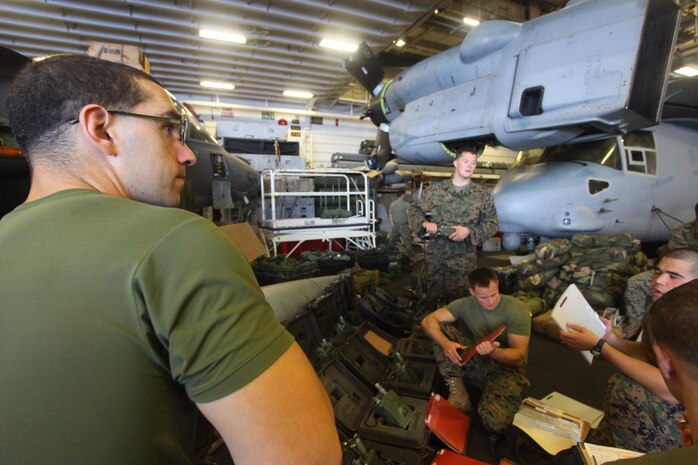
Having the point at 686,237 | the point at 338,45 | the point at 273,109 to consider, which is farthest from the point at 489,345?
the point at 273,109

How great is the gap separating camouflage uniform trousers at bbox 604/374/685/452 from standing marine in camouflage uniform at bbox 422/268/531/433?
1.67ft

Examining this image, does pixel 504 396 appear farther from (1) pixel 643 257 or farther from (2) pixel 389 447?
(1) pixel 643 257

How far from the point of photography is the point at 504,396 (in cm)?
216

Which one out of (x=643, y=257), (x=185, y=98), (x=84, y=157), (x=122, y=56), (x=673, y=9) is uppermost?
(x=185, y=98)

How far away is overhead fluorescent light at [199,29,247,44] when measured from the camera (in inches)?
258

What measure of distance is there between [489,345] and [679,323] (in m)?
1.31

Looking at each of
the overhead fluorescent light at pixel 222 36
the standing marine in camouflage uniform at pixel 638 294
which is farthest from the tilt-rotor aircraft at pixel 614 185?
the overhead fluorescent light at pixel 222 36

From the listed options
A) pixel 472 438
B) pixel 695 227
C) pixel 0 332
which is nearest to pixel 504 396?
pixel 472 438

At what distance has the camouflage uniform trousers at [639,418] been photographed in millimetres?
1553

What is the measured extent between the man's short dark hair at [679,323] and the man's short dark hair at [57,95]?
1436 millimetres

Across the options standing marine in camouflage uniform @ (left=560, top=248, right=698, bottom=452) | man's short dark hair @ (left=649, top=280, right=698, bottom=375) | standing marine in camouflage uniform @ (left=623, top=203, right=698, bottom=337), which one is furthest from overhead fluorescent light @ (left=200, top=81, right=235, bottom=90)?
man's short dark hair @ (left=649, top=280, right=698, bottom=375)

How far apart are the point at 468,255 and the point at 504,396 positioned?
142 cm

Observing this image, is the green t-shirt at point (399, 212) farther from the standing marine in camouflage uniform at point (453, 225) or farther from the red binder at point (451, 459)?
the red binder at point (451, 459)

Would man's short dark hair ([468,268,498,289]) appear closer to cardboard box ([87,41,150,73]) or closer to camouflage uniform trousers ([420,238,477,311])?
camouflage uniform trousers ([420,238,477,311])
